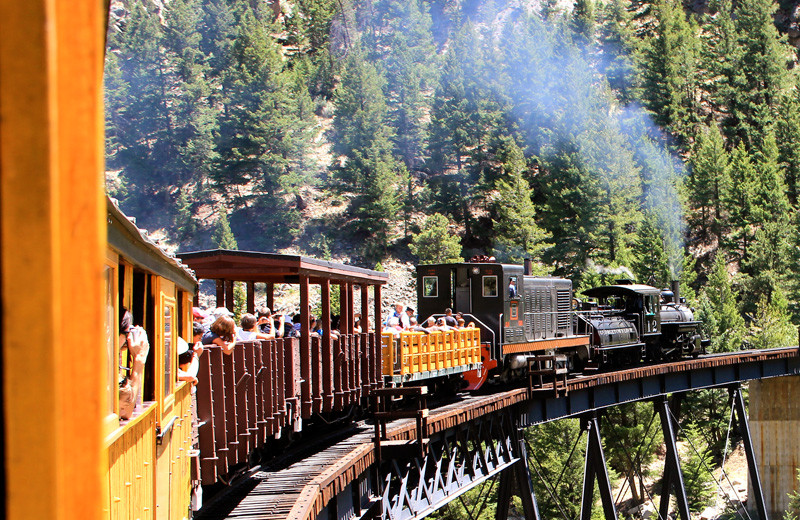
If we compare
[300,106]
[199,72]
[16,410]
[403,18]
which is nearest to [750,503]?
[16,410]

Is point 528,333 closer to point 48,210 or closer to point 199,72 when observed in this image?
point 48,210

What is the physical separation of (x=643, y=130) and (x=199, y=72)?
43.9 m

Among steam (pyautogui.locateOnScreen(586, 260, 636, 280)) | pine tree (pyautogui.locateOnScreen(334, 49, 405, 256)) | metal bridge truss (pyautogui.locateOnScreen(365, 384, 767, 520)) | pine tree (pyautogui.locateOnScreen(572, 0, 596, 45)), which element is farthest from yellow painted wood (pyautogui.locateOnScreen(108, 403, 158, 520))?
pine tree (pyautogui.locateOnScreen(572, 0, 596, 45))

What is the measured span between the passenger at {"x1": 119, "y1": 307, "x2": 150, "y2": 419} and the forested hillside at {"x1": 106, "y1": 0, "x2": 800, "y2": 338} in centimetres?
4853

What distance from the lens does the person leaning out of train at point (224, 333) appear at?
7977mm

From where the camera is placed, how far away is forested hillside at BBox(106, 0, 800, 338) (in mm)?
60469

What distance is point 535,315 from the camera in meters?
21.8

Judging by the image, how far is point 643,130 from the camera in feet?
229

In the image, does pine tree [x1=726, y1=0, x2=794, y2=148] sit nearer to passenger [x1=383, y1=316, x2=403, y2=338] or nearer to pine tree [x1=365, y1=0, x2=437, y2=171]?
pine tree [x1=365, y1=0, x2=437, y2=171]

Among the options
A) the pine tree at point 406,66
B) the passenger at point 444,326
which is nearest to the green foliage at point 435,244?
the pine tree at point 406,66

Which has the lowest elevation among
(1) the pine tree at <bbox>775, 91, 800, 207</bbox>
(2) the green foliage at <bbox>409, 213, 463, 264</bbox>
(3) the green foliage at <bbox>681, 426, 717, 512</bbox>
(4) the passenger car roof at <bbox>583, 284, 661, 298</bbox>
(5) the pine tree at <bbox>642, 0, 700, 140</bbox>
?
(3) the green foliage at <bbox>681, 426, 717, 512</bbox>

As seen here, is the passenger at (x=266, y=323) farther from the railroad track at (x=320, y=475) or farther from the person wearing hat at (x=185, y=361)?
the person wearing hat at (x=185, y=361)

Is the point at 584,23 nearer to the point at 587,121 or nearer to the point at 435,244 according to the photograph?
the point at 587,121

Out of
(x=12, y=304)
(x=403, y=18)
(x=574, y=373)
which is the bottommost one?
(x=574, y=373)
